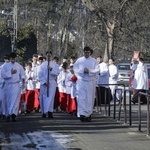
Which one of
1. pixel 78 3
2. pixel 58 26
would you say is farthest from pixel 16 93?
pixel 58 26

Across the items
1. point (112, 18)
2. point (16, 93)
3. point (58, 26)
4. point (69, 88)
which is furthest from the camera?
point (58, 26)

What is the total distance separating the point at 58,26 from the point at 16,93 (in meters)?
41.0

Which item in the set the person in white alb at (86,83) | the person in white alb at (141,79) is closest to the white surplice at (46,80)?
the person in white alb at (86,83)

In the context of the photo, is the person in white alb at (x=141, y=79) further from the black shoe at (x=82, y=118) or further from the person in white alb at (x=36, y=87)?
the black shoe at (x=82, y=118)

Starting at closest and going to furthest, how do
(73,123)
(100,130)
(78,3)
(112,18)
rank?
(100,130) < (73,123) < (112,18) < (78,3)

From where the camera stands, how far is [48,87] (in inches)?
803

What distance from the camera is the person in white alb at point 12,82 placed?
1925 centimetres

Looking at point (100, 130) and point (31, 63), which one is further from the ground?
point (31, 63)

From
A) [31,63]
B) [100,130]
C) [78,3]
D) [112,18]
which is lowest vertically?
[100,130]

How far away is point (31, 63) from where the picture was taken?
76.2ft

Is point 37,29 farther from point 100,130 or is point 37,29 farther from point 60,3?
point 100,130

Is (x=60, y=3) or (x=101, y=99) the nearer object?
(x=101, y=99)

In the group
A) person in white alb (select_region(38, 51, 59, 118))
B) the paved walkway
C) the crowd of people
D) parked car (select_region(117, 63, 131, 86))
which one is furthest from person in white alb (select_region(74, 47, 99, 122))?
parked car (select_region(117, 63, 131, 86))

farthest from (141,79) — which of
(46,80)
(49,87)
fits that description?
(46,80)
